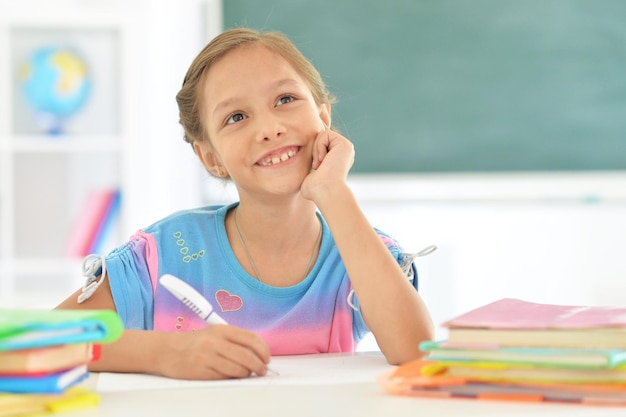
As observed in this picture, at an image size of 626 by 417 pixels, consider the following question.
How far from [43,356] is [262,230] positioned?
89 cm

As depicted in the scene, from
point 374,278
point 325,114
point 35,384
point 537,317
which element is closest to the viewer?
point 35,384

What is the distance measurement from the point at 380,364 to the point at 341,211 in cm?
32

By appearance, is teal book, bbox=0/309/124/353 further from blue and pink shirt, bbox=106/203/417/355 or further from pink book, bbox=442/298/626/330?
blue and pink shirt, bbox=106/203/417/355

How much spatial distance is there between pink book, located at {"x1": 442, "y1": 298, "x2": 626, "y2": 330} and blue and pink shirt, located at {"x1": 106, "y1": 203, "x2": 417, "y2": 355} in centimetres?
56

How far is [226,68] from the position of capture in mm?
1690

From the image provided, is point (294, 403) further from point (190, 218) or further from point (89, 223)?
point (89, 223)

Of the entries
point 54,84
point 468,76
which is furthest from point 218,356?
point 54,84

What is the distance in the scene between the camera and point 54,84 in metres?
4.00

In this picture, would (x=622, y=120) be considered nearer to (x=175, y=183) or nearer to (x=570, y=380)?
(x=175, y=183)

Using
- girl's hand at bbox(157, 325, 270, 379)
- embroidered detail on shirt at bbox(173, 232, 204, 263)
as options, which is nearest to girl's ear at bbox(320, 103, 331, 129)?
embroidered detail on shirt at bbox(173, 232, 204, 263)

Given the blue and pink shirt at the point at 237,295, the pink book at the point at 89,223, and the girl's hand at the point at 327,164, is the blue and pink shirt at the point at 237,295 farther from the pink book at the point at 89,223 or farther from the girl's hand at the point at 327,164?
the pink book at the point at 89,223

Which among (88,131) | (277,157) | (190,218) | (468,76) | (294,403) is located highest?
(468,76)

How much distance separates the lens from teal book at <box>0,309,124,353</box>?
2.76ft

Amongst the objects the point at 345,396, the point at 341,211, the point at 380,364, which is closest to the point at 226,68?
the point at 341,211
